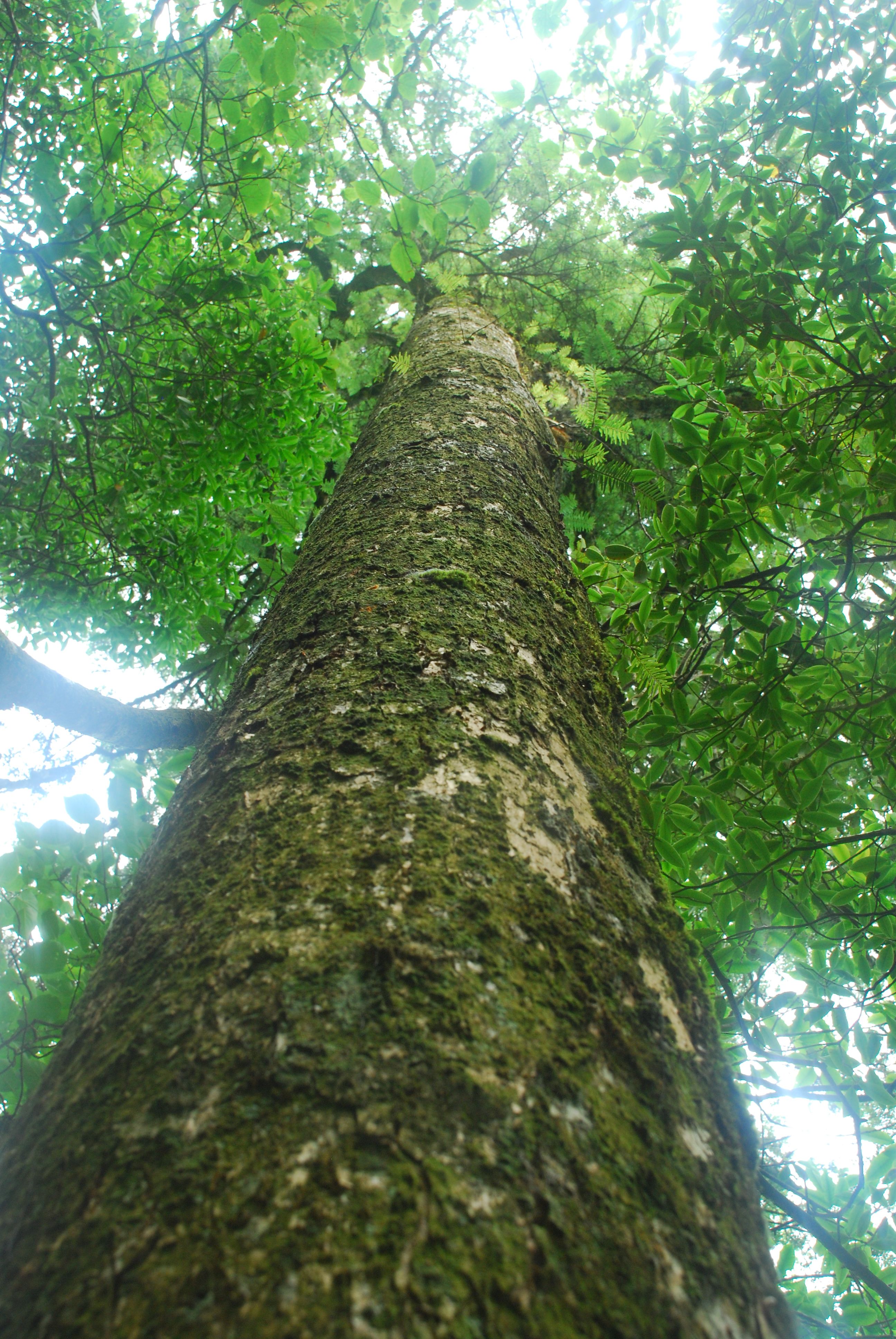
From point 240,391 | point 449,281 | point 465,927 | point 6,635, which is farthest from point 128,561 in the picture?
point 465,927

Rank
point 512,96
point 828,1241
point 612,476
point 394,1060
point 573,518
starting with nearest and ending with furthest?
point 394,1060
point 512,96
point 828,1241
point 612,476
point 573,518

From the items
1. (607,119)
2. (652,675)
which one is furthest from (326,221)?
(652,675)

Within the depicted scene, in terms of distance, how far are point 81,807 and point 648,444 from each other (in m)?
2.80

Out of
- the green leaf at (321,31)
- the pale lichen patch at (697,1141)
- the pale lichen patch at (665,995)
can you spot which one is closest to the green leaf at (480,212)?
the green leaf at (321,31)

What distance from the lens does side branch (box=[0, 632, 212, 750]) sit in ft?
9.69

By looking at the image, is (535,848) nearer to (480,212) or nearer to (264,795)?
(264,795)

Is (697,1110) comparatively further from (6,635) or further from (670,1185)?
(6,635)

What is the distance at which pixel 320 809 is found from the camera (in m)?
0.88

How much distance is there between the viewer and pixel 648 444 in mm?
2992

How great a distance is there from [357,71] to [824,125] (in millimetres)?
1563

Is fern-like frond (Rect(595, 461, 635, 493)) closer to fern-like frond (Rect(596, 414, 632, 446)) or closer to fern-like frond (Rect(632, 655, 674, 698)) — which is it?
fern-like frond (Rect(596, 414, 632, 446))

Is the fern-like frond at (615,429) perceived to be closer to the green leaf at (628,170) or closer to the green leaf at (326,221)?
the green leaf at (628,170)

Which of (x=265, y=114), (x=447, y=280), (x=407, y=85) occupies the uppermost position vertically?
(x=447, y=280)

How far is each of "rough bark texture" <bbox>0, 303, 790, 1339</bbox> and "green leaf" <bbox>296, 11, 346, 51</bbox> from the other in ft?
5.09
